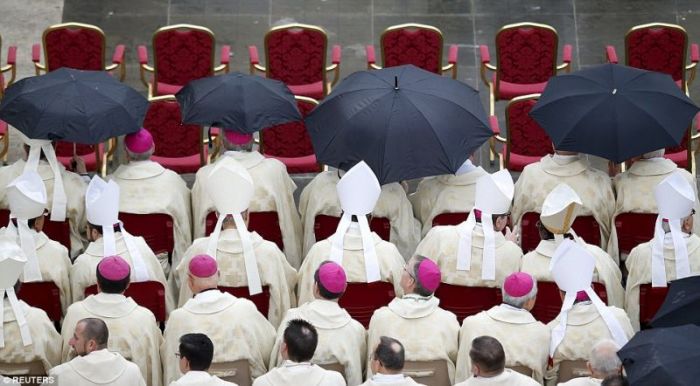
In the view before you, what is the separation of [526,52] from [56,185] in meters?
4.51

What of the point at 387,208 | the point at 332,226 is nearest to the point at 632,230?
the point at 387,208

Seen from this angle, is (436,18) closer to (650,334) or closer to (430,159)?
(430,159)

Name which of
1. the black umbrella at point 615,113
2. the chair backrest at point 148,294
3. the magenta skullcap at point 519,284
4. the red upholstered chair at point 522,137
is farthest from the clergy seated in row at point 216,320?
the red upholstered chair at point 522,137

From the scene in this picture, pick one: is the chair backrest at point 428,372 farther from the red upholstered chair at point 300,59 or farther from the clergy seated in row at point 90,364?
the red upholstered chair at point 300,59

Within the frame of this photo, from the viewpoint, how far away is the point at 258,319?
398 inches

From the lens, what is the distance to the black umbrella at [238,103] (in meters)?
11.9

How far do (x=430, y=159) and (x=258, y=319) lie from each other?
6.67 ft

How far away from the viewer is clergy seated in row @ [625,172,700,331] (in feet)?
34.7

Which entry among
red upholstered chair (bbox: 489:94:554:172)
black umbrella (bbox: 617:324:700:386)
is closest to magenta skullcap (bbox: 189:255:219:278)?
black umbrella (bbox: 617:324:700:386)

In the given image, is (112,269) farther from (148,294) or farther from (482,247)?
(482,247)

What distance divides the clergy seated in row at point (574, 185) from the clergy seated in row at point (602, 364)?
2.59 m

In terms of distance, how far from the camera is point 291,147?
522 inches

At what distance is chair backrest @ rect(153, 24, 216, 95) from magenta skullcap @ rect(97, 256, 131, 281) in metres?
4.29

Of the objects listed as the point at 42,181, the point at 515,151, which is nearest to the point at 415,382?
the point at 42,181
